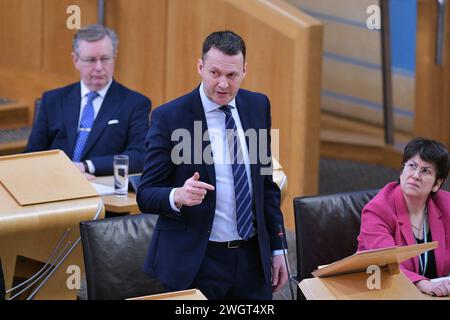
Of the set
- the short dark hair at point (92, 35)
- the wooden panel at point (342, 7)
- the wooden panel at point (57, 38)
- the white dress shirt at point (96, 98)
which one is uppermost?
the wooden panel at point (342, 7)

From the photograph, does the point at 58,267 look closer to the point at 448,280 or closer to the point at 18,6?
the point at 448,280

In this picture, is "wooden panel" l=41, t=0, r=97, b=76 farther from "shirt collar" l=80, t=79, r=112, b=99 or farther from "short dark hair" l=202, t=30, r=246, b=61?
"short dark hair" l=202, t=30, r=246, b=61

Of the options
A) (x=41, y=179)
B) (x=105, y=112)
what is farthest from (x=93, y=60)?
(x=41, y=179)

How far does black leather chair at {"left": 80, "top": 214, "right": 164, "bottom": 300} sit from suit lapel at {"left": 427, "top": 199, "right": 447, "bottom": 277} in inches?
44.2

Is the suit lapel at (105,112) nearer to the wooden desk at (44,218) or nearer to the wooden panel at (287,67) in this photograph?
the wooden desk at (44,218)

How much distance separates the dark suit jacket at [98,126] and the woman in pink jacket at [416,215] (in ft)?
5.72

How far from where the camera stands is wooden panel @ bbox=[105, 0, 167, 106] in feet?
23.9

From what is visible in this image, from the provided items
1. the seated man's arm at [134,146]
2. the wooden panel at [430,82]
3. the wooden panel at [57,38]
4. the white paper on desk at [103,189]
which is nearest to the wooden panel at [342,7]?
the wooden panel at [430,82]

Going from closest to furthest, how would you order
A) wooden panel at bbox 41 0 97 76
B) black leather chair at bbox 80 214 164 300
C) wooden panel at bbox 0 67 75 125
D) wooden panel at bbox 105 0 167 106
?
black leather chair at bbox 80 214 164 300 → wooden panel at bbox 105 0 167 106 → wooden panel at bbox 41 0 97 76 → wooden panel at bbox 0 67 75 125

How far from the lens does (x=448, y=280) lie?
3.84 metres

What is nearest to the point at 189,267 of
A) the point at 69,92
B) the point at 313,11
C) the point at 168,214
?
the point at 168,214

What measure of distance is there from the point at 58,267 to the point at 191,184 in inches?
61.2

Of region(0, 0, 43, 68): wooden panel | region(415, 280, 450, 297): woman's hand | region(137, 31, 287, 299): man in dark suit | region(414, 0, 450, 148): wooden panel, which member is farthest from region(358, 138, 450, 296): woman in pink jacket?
region(0, 0, 43, 68): wooden panel

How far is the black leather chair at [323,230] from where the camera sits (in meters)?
4.42
